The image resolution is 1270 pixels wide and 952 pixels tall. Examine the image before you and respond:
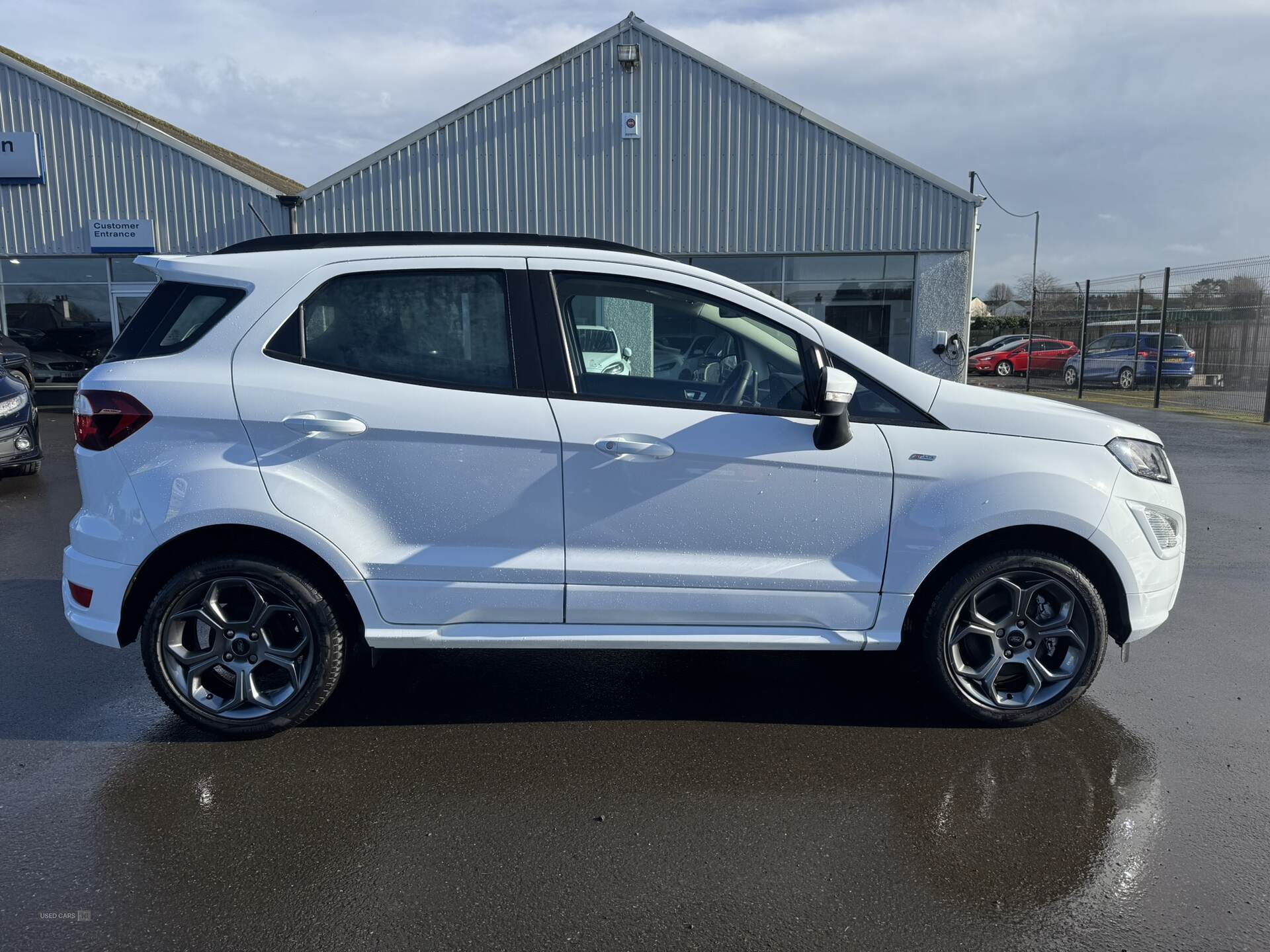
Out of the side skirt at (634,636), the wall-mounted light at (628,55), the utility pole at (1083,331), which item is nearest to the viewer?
the side skirt at (634,636)

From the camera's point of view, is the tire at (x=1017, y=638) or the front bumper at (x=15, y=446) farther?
the front bumper at (x=15, y=446)

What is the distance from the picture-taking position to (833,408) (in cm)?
345

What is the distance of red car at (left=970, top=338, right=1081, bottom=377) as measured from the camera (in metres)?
29.3

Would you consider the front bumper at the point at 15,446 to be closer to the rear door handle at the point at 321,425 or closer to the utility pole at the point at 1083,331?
the rear door handle at the point at 321,425

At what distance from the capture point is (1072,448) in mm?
3693

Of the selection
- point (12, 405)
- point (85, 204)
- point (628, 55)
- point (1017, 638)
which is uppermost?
point (628, 55)

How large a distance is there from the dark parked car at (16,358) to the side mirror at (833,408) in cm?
1349

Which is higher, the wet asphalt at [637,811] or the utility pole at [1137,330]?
the utility pole at [1137,330]

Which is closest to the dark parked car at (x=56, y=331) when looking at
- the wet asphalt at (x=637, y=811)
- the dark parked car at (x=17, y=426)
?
the dark parked car at (x=17, y=426)

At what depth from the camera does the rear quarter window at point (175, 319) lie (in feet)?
11.8

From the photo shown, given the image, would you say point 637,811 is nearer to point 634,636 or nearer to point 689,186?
point 634,636

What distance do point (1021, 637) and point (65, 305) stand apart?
67.0 ft

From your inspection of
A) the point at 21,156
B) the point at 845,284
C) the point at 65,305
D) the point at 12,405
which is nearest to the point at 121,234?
the point at 65,305

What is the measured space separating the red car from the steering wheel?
28260mm
